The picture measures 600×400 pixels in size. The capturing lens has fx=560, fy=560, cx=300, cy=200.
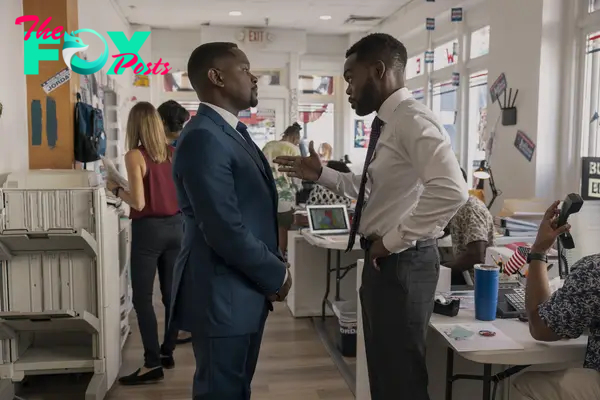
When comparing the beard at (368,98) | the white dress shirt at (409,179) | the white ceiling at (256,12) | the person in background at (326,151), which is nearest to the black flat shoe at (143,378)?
the white dress shirt at (409,179)

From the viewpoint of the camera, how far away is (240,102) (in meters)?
1.75

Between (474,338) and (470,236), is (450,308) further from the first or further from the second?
(470,236)

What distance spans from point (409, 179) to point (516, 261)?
80cm

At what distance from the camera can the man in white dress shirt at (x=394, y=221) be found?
1678 mm

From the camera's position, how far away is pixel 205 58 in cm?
169

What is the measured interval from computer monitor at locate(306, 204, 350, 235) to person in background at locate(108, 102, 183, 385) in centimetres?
121

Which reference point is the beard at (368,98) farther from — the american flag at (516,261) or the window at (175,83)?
the window at (175,83)

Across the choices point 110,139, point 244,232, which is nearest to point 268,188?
point 244,232

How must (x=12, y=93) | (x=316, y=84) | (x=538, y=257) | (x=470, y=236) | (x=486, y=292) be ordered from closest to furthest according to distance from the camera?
(x=538, y=257), (x=486, y=292), (x=470, y=236), (x=12, y=93), (x=316, y=84)

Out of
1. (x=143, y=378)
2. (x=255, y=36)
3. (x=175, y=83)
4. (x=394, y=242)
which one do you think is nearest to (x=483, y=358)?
(x=394, y=242)

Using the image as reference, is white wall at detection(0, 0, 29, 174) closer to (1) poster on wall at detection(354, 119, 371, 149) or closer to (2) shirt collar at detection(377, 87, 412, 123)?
(2) shirt collar at detection(377, 87, 412, 123)

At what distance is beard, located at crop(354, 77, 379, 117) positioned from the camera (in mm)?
1802

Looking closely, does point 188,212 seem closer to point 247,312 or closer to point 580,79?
point 247,312

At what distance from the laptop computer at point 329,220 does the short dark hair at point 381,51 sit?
2274 millimetres
